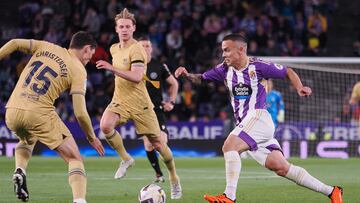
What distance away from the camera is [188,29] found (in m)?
25.4

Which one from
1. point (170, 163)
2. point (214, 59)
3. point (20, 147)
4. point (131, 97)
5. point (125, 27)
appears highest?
point (125, 27)

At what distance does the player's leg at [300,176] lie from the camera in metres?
9.37

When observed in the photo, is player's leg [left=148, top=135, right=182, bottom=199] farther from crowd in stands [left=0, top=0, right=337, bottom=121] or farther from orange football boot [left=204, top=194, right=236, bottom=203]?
crowd in stands [left=0, top=0, right=337, bottom=121]

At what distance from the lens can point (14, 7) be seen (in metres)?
28.7

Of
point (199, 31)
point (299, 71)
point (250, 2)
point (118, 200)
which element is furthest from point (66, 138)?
point (250, 2)

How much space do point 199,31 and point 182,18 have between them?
0.75 m

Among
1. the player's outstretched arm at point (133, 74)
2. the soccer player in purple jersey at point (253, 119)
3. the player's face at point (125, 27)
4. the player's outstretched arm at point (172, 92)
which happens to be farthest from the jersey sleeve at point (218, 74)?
the player's outstretched arm at point (172, 92)

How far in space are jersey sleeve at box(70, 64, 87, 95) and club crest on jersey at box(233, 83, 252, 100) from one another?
71.8 inches

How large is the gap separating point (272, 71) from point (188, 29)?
15.9 meters

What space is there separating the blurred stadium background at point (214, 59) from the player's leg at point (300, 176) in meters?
6.15

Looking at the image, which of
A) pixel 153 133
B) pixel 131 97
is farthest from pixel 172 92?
pixel 153 133

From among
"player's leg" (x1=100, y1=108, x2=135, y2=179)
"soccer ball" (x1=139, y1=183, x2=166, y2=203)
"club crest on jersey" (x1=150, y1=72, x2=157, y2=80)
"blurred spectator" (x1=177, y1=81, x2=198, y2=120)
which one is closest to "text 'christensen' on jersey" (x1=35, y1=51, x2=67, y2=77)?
"soccer ball" (x1=139, y1=183, x2=166, y2=203)

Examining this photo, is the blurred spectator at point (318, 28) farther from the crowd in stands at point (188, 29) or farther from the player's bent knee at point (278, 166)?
the player's bent knee at point (278, 166)

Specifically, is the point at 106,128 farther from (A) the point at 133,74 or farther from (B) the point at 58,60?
(B) the point at 58,60
